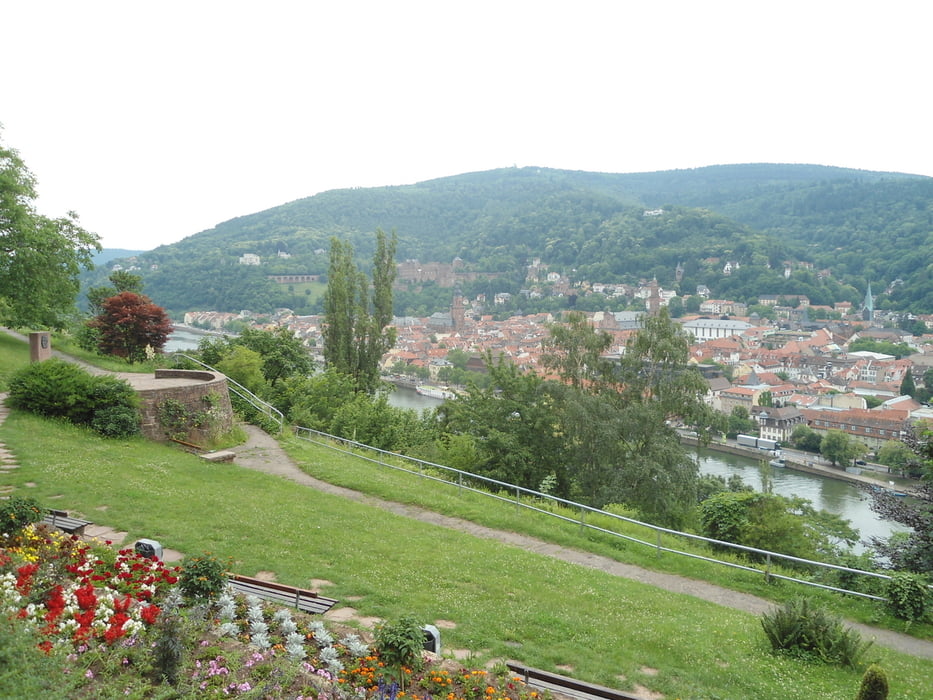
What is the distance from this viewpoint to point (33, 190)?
1647cm

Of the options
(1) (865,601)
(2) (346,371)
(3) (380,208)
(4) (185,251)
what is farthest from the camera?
(3) (380,208)

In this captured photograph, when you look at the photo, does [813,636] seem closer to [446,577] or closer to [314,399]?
[446,577]

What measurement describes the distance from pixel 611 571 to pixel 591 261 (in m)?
139

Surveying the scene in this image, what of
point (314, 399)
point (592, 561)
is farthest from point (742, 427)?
point (592, 561)

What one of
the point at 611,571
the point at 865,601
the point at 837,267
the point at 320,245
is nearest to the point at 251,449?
the point at 611,571

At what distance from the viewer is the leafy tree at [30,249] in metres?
15.7

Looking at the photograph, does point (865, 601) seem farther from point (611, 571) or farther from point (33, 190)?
point (33, 190)

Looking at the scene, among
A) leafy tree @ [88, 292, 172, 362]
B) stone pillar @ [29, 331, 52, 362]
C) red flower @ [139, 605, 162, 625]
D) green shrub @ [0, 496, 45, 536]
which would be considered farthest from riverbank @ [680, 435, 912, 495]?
red flower @ [139, 605, 162, 625]

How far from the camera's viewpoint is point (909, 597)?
22.1ft

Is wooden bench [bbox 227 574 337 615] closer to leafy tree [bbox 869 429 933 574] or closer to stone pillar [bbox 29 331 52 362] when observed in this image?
leafy tree [bbox 869 429 933 574]

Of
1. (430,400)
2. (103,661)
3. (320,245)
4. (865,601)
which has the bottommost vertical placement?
(430,400)

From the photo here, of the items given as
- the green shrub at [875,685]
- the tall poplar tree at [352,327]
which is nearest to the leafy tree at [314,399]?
the tall poplar tree at [352,327]

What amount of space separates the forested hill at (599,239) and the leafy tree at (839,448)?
73118 mm

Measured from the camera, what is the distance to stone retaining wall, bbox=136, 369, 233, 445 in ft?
38.3
